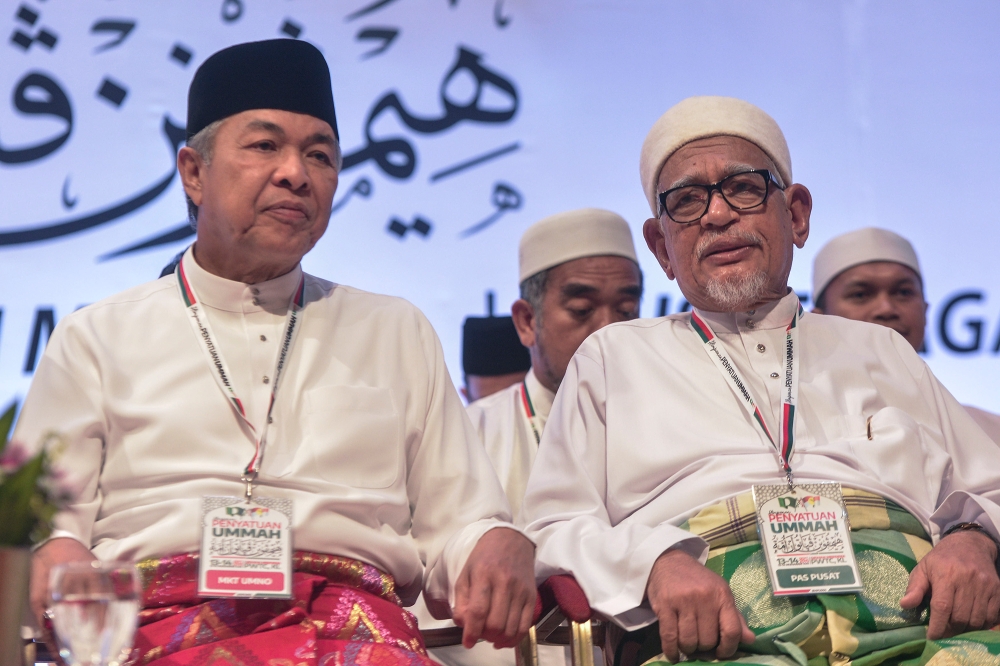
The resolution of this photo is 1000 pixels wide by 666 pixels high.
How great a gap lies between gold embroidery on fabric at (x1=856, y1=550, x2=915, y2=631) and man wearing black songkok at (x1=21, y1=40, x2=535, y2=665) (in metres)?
0.69

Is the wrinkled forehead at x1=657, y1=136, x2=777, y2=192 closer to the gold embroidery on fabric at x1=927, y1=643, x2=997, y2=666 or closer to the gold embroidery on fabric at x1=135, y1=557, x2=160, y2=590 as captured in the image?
the gold embroidery on fabric at x1=927, y1=643, x2=997, y2=666

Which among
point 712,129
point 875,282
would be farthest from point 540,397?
point 875,282

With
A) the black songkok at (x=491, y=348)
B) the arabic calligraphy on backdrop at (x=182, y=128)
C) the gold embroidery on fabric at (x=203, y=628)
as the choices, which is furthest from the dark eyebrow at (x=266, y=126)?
the arabic calligraphy on backdrop at (x=182, y=128)

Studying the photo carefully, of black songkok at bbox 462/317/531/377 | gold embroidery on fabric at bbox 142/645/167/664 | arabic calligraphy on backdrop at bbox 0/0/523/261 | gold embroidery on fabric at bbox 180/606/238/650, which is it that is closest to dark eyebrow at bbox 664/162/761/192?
gold embroidery on fabric at bbox 180/606/238/650

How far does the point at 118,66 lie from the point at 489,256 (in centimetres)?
199

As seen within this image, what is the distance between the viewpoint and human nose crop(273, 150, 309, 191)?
2.46 m

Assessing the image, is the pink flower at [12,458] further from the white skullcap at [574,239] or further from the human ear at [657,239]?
the white skullcap at [574,239]

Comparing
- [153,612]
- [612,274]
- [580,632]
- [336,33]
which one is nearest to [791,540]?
[580,632]

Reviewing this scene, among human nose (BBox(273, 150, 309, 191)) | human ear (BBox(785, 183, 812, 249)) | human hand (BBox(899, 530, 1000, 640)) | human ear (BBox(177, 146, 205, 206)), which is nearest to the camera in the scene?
human hand (BBox(899, 530, 1000, 640))

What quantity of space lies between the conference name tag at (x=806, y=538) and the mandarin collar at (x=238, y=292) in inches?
45.9

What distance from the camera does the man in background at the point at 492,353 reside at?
4883 millimetres

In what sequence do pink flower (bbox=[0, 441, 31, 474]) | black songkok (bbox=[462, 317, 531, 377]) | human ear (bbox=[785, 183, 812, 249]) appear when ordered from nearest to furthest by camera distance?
pink flower (bbox=[0, 441, 31, 474]) → human ear (bbox=[785, 183, 812, 249]) → black songkok (bbox=[462, 317, 531, 377])

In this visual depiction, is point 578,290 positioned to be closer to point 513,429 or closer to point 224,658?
point 513,429

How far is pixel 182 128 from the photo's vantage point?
519 centimetres
